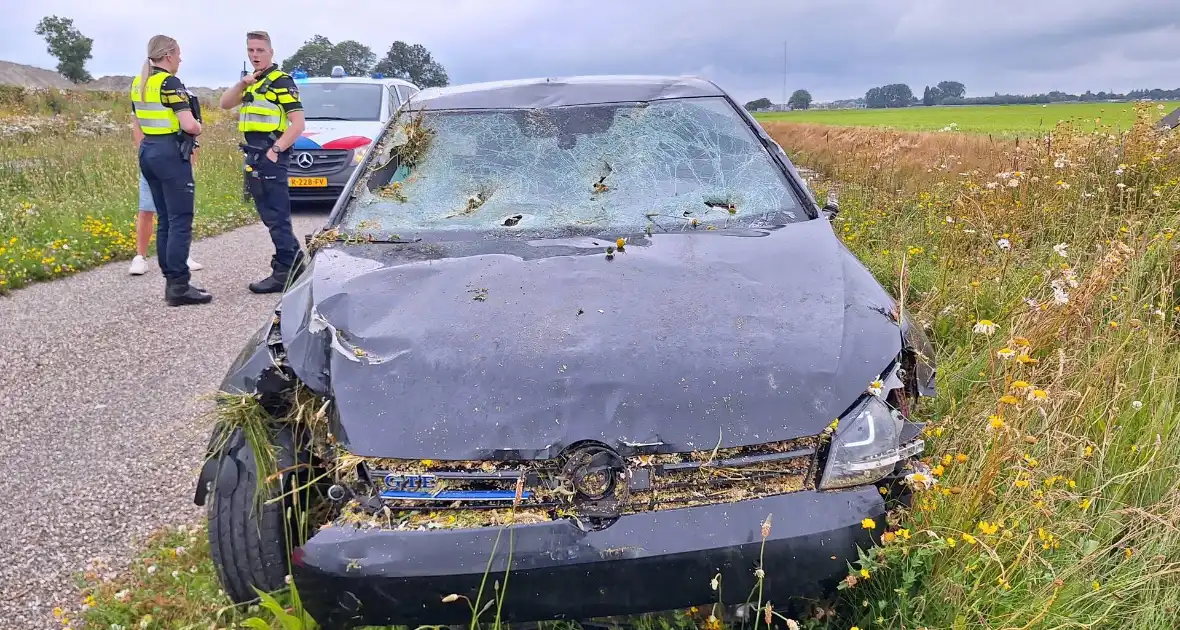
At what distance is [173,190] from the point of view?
5656 mm

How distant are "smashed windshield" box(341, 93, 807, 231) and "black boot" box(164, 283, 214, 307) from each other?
3.37 metres

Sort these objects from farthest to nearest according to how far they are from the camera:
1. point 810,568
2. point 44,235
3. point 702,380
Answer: point 44,235 → point 702,380 → point 810,568

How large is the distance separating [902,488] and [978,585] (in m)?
0.33

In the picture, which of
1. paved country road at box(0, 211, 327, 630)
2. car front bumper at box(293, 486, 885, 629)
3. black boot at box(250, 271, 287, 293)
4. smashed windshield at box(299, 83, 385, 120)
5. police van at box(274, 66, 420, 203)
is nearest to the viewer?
car front bumper at box(293, 486, 885, 629)

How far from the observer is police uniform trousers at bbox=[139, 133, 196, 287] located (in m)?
5.59

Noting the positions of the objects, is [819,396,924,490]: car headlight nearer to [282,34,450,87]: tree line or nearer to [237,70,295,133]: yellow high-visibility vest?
[237,70,295,133]: yellow high-visibility vest

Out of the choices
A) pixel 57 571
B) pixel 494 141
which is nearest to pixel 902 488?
pixel 494 141

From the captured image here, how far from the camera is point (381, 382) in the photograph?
1.81m

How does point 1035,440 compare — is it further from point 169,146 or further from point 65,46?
point 65,46

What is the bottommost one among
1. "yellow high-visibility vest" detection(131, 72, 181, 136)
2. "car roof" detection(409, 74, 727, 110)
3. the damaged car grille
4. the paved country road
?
the paved country road

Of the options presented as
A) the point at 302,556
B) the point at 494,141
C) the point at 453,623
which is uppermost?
the point at 494,141

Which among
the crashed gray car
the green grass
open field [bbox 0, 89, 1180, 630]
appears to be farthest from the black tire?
the green grass

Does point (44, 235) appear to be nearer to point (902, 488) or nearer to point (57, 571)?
point (57, 571)

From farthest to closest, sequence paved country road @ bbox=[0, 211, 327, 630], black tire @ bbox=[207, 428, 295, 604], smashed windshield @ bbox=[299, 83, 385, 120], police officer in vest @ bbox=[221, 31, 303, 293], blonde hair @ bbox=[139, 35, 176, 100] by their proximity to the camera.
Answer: smashed windshield @ bbox=[299, 83, 385, 120]
police officer in vest @ bbox=[221, 31, 303, 293]
blonde hair @ bbox=[139, 35, 176, 100]
paved country road @ bbox=[0, 211, 327, 630]
black tire @ bbox=[207, 428, 295, 604]
